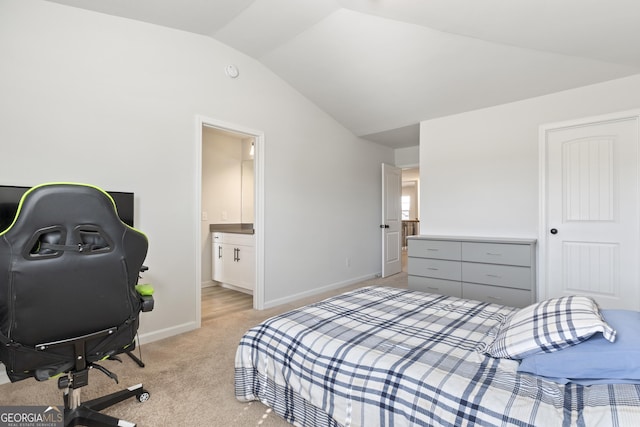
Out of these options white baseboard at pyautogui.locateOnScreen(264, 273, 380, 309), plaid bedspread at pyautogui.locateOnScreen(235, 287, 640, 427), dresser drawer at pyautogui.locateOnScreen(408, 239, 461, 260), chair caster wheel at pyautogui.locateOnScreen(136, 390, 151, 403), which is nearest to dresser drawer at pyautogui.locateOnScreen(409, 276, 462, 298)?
dresser drawer at pyautogui.locateOnScreen(408, 239, 461, 260)

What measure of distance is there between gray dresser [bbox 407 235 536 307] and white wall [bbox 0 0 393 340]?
1.41 metres

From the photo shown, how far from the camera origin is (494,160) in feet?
12.3

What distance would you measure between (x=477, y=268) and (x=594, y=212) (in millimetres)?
1216

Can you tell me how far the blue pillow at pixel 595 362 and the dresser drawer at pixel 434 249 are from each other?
2.28 metres

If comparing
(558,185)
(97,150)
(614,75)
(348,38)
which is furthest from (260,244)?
(614,75)

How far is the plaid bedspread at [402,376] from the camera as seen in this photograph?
103 centimetres

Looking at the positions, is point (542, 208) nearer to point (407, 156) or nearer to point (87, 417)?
point (407, 156)

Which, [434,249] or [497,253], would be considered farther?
[434,249]

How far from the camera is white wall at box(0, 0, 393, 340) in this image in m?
2.26

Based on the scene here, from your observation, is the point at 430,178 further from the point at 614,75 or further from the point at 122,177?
the point at 122,177

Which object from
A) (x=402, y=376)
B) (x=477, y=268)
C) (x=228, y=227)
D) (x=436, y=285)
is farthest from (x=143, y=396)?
(x=228, y=227)

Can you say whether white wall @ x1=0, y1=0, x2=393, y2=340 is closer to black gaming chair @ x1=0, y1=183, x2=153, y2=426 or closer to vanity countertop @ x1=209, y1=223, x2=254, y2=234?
vanity countertop @ x1=209, y1=223, x2=254, y2=234

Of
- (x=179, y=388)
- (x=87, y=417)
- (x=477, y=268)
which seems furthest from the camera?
(x=477, y=268)

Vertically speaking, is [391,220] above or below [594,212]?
below
